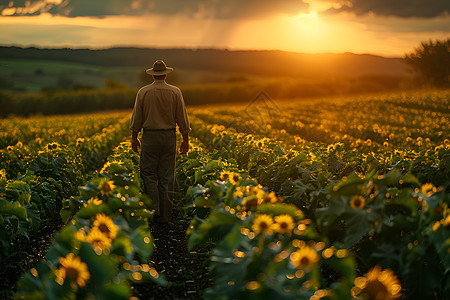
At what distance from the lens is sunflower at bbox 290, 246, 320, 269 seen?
274 cm

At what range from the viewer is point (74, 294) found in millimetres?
2578

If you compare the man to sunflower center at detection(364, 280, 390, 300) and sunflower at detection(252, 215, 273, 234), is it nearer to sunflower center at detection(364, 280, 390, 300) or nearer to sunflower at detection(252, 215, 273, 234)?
sunflower at detection(252, 215, 273, 234)

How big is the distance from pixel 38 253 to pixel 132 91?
57.9 meters

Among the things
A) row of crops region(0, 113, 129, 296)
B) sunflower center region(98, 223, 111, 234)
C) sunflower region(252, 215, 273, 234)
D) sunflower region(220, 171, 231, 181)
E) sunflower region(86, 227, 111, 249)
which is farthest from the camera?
sunflower region(220, 171, 231, 181)

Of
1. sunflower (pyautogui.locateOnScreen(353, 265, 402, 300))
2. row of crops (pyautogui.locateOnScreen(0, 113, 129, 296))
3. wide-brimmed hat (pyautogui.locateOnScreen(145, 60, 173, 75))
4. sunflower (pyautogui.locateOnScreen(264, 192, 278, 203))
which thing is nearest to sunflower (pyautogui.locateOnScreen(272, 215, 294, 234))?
sunflower (pyautogui.locateOnScreen(264, 192, 278, 203))

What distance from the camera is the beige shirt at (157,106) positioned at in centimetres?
659

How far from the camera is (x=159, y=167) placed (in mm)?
6879

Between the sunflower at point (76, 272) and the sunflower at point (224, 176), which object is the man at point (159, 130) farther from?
the sunflower at point (76, 272)

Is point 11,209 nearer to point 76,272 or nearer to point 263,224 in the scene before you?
point 76,272

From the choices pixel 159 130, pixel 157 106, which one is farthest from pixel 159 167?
pixel 157 106

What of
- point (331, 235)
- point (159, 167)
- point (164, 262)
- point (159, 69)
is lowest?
point (164, 262)

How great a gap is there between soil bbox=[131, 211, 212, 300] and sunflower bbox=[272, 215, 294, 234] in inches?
55.8

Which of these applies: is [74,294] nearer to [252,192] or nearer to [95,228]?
[95,228]

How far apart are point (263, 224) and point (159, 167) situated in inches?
148
